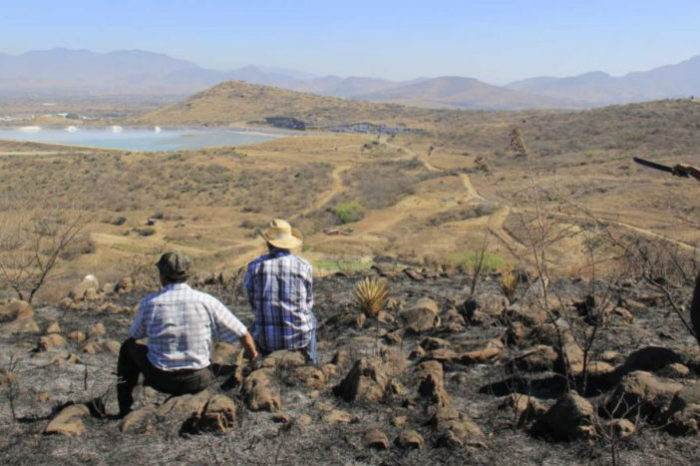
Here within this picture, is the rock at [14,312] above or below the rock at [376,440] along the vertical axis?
below

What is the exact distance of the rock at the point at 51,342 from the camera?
6176mm

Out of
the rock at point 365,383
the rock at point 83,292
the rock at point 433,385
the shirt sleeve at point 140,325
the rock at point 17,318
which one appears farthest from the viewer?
the rock at point 83,292

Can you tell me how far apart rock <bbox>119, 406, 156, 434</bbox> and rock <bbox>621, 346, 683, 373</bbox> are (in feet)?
10.7

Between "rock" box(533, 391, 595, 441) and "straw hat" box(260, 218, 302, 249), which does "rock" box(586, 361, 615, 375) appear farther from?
"straw hat" box(260, 218, 302, 249)

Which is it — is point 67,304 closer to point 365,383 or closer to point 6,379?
point 6,379

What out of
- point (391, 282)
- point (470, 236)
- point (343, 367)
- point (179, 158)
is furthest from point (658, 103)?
point (343, 367)

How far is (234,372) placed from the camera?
16.3 feet

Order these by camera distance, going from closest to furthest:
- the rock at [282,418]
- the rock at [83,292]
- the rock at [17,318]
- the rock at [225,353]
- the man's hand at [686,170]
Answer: the man's hand at [686,170], the rock at [282,418], the rock at [225,353], the rock at [17,318], the rock at [83,292]

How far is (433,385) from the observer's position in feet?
14.9

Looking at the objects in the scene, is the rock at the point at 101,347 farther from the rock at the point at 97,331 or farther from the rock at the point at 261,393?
the rock at the point at 261,393

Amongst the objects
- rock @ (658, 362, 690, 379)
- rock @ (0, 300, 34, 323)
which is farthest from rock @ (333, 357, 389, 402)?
rock @ (0, 300, 34, 323)

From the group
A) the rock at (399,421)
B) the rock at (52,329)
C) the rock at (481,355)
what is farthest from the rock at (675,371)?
the rock at (52,329)

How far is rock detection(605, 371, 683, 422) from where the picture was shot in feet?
13.1

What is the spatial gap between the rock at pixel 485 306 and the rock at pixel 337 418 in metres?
3.13
